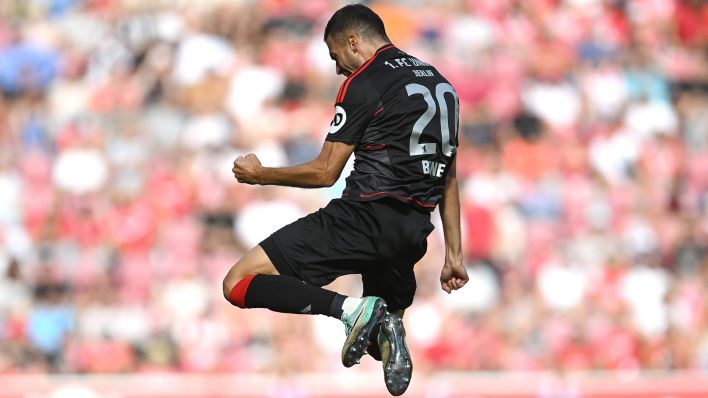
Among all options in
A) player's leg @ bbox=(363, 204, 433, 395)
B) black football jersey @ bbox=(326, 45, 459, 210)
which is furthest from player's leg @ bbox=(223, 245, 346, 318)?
black football jersey @ bbox=(326, 45, 459, 210)

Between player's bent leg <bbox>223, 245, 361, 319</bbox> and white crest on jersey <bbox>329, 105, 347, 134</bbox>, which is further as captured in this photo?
player's bent leg <bbox>223, 245, 361, 319</bbox>

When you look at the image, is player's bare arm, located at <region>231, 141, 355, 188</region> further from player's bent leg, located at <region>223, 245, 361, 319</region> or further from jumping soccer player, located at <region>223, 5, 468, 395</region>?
player's bent leg, located at <region>223, 245, 361, 319</region>

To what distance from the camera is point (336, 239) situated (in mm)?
6051

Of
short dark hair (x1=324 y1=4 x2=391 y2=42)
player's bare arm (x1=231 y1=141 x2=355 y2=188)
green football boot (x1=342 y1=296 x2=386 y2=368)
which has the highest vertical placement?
short dark hair (x1=324 y1=4 x2=391 y2=42)

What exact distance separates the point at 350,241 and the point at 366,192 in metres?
0.25

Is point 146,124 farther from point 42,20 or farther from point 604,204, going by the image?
point 604,204

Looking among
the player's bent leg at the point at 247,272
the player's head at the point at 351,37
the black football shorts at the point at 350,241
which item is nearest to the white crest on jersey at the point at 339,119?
the player's head at the point at 351,37

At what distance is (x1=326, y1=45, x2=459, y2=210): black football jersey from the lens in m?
5.85

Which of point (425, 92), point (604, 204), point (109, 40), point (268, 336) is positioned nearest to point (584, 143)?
point (604, 204)

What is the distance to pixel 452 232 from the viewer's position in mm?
6570

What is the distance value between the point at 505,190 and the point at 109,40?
14.1ft

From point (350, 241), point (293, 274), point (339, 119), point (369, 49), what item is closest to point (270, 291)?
point (293, 274)

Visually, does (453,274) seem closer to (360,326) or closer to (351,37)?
(360,326)

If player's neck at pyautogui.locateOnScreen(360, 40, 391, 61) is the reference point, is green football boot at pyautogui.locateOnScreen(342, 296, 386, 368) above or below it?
below
